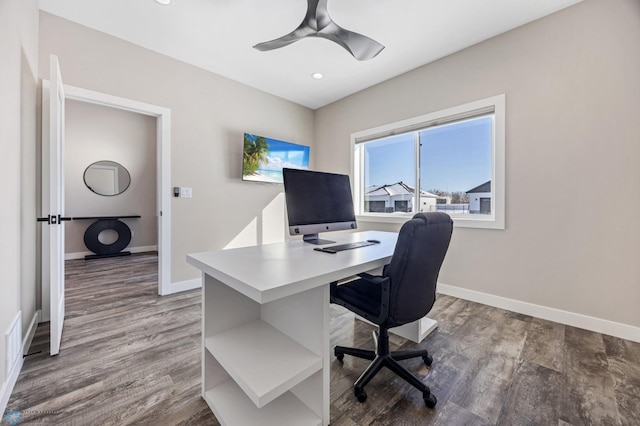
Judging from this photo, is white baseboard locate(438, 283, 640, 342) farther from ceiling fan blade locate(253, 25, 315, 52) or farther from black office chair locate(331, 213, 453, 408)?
ceiling fan blade locate(253, 25, 315, 52)

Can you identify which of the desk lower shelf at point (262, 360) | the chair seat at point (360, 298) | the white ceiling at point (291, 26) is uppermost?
the white ceiling at point (291, 26)

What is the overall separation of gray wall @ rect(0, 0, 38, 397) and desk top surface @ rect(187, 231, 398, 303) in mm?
1025

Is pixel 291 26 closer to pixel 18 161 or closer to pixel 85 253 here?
pixel 18 161

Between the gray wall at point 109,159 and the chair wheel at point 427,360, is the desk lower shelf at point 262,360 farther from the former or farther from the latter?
the gray wall at point 109,159

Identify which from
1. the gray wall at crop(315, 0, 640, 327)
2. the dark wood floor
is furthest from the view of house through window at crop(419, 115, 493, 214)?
the dark wood floor

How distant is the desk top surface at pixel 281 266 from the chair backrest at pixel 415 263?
0.49 feet

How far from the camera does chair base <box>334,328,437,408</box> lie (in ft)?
4.33

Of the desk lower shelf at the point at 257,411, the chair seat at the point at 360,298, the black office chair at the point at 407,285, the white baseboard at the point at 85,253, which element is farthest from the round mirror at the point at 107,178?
the black office chair at the point at 407,285

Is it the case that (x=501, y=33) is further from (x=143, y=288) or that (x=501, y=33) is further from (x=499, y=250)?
(x=143, y=288)

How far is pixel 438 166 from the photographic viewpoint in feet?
10.1

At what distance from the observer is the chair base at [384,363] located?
1.32 m

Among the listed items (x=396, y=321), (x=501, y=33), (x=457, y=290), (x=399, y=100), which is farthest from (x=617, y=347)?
(x=399, y=100)

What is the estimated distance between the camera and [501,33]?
246 centimetres

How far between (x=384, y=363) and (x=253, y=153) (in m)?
2.94
